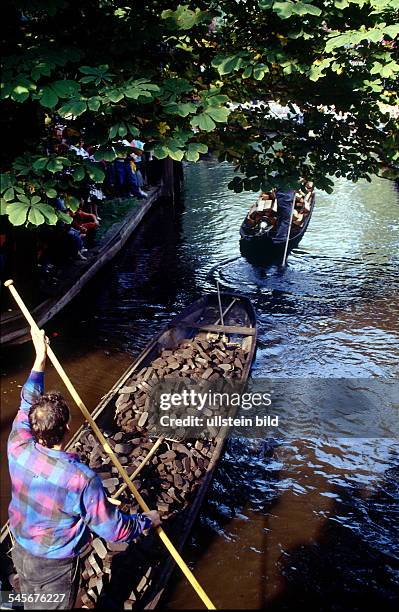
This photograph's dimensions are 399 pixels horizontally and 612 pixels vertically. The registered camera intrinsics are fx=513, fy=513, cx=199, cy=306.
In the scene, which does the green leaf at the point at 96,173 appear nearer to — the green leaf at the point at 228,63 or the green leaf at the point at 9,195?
the green leaf at the point at 9,195

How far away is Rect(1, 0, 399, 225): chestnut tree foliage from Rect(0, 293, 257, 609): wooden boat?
2.62 metres

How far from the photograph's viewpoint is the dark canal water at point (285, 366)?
5.33 metres

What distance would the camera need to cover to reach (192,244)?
16.1 meters

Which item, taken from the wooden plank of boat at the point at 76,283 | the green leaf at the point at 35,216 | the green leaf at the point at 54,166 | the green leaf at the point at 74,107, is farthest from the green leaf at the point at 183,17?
the wooden plank of boat at the point at 76,283

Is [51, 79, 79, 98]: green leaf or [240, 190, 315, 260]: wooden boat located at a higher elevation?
[51, 79, 79, 98]: green leaf

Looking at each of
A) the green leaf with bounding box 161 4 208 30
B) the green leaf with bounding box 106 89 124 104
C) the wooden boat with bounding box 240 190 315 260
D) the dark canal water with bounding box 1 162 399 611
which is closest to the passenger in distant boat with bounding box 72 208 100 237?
the dark canal water with bounding box 1 162 399 611

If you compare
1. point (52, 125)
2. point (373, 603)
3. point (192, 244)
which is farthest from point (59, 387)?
point (192, 244)

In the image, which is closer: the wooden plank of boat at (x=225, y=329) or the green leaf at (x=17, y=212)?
the green leaf at (x=17, y=212)

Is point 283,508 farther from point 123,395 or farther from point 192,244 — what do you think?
point 192,244

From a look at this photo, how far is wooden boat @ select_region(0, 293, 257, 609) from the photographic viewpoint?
4453 mm

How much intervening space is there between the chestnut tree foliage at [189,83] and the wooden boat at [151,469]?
8.60ft

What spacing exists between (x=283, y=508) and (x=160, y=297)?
6.89 meters

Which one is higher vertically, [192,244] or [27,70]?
[27,70]

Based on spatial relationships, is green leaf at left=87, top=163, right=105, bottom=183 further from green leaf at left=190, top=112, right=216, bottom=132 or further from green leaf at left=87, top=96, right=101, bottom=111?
green leaf at left=190, top=112, right=216, bottom=132
